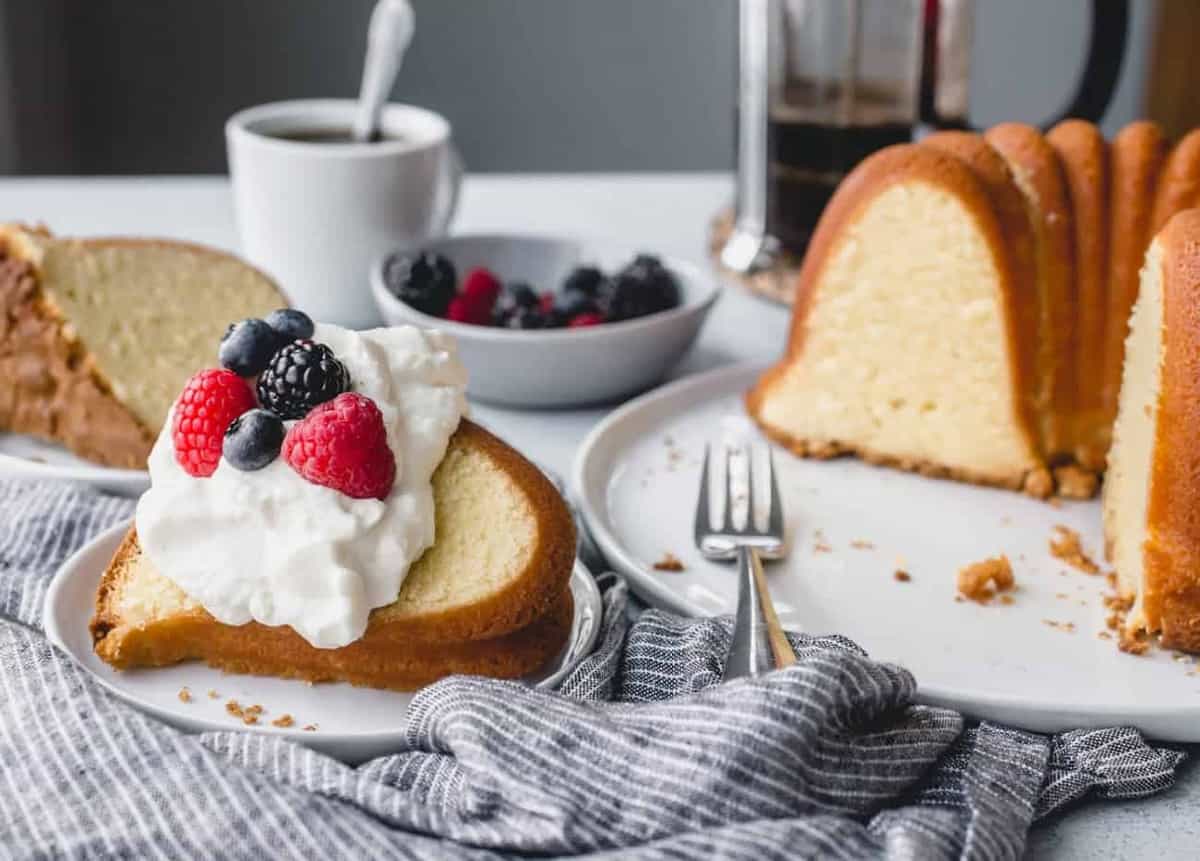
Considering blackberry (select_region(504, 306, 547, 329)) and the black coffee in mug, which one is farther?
the black coffee in mug

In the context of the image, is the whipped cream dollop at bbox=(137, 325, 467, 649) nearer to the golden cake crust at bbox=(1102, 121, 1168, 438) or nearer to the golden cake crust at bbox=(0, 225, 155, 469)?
the golden cake crust at bbox=(0, 225, 155, 469)

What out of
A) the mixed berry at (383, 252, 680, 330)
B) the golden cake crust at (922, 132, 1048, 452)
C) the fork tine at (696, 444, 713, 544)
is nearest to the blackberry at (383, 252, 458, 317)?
the mixed berry at (383, 252, 680, 330)

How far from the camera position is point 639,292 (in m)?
1.83

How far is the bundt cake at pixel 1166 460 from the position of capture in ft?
4.05

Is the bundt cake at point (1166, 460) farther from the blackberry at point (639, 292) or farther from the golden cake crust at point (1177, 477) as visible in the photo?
the blackberry at point (639, 292)

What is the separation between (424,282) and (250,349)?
2.24 feet

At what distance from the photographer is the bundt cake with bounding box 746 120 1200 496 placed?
1.58 m

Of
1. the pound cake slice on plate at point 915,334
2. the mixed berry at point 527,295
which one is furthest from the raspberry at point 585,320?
the pound cake slice on plate at point 915,334

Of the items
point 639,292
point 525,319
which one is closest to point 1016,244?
point 639,292

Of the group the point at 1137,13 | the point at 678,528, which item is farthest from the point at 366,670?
the point at 1137,13

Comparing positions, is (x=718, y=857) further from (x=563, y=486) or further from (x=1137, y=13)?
(x=1137, y=13)

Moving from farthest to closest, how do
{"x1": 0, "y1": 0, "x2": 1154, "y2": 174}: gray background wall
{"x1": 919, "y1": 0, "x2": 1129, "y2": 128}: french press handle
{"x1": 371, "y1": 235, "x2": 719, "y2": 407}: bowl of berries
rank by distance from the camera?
{"x1": 0, "y1": 0, "x2": 1154, "y2": 174}: gray background wall < {"x1": 919, "y1": 0, "x2": 1129, "y2": 128}: french press handle < {"x1": 371, "y1": 235, "x2": 719, "y2": 407}: bowl of berries

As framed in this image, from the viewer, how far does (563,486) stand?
59.3 inches

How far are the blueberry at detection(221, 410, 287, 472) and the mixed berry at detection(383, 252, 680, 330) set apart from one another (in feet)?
2.27
